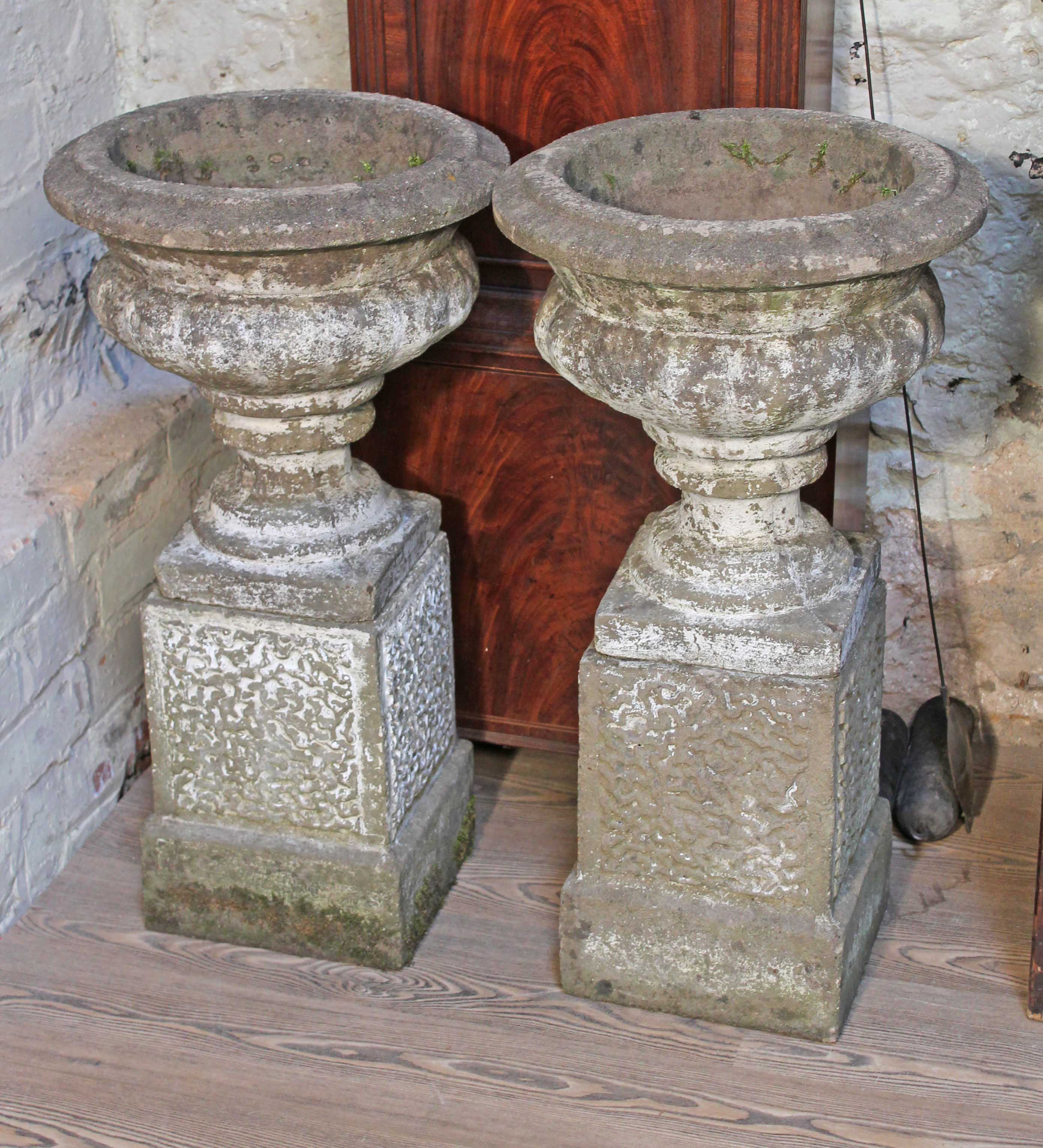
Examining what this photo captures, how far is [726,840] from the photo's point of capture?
2.39 m

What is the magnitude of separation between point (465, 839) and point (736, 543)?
0.85 m

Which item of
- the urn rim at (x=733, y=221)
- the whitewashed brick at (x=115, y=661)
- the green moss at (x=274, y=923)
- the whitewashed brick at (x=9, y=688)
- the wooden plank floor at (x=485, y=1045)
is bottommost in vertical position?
the wooden plank floor at (x=485, y=1045)

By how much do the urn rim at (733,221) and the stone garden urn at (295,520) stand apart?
14 cm

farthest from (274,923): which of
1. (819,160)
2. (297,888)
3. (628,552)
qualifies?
(819,160)

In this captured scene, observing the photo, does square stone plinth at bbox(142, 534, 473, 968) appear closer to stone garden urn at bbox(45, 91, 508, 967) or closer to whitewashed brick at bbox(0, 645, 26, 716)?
stone garden urn at bbox(45, 91, 508, 967)

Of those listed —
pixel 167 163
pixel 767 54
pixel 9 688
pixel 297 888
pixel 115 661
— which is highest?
pixel 767 54

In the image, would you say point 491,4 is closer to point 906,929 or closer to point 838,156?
point 838,156

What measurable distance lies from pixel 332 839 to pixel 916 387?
128 centimetres

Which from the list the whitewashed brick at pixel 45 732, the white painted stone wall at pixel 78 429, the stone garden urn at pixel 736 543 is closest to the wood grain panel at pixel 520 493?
the stone garden urn at pixel 736 543

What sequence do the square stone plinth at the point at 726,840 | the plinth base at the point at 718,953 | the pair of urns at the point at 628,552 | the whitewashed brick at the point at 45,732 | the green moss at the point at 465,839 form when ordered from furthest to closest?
the green moss at the point at 465,839 < the whitewashed brick at the point at 45,732 < the plinth base at the point at 718,953 < the square stone plinth at the point at 726,840 < the pair of urns at the point at 628,552

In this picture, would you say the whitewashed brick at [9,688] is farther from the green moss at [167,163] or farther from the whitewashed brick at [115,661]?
the green moss at [167,163]

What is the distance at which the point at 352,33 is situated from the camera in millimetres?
2627

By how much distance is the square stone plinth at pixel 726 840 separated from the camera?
230cm

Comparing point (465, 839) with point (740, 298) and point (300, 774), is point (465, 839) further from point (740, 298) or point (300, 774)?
point (740, 298)
